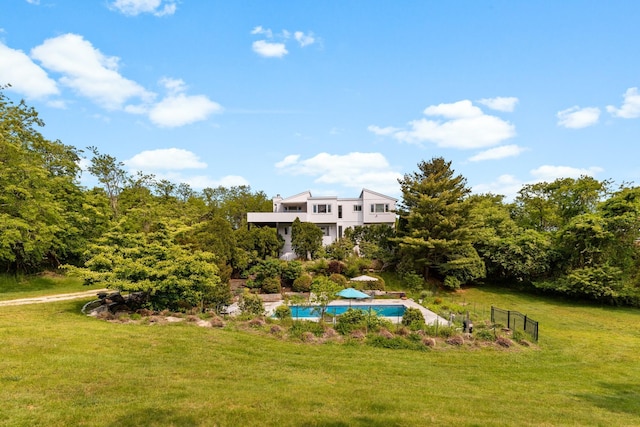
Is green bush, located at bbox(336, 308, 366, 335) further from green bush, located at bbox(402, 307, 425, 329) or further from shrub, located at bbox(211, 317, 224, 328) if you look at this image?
shrub, located at bbox(211, 317, 224, 328)

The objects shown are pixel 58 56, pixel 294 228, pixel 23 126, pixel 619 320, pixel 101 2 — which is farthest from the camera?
pixel 294 228

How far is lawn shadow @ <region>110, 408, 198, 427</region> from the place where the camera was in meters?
4.96

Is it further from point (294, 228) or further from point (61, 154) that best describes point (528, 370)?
point (61, 154)

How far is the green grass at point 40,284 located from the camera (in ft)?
69.7

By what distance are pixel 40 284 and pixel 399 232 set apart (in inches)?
1049

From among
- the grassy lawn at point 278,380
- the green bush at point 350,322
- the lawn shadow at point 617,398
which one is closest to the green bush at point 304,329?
the green bush at point 350,322

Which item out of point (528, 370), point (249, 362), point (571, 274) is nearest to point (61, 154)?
point (249, 362)

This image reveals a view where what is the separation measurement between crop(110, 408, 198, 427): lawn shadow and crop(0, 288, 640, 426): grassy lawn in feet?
0.09

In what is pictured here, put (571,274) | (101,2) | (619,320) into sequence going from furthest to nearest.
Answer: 1. (571,274)
2. (619,320)
3. (101,2)

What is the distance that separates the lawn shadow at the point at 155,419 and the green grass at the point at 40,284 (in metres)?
19.4

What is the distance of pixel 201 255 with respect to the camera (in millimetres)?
15562

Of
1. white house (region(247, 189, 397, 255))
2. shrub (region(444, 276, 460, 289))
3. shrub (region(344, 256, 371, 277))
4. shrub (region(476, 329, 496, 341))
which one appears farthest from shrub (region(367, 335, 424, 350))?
white house (region(247, 189, 397, 255))

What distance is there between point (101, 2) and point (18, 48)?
232 inches

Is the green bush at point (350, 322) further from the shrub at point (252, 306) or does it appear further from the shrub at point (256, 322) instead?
the shrub at point (252, 306)
